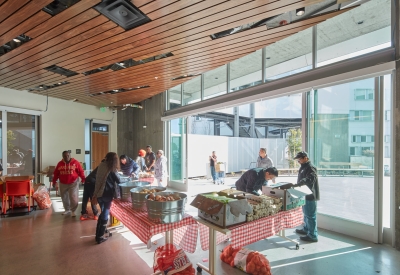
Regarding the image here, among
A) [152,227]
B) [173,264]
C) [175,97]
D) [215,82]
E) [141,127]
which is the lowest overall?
[173,264]

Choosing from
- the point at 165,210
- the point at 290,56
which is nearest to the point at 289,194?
the point at 165,210

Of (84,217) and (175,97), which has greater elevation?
(175,97)

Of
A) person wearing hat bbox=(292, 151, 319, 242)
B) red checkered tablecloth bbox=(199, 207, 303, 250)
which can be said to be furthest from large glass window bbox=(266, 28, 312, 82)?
red checkered tablecloth bbox=(199, 207, 303, 250)

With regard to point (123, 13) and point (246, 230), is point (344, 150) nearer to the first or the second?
point (246, 230)

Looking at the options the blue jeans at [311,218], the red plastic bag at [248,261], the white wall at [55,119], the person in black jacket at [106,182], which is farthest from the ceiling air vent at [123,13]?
the white wall at [55,119]

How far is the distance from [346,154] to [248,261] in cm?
271

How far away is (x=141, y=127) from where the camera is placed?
960 cm

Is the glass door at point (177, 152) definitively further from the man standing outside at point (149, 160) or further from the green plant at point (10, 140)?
the green plant at point (10, 140)

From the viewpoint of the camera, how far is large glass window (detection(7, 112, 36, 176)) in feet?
21.9

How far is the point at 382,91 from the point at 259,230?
3.00m

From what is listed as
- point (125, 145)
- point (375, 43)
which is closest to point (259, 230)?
point (375, 43)

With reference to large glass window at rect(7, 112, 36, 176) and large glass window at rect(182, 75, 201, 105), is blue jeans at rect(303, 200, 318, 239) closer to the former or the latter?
large glass window at rect(182, 75, 201, 105)

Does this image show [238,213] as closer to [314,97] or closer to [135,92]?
[314,97]

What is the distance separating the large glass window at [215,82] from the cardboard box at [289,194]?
3573 millimetres
